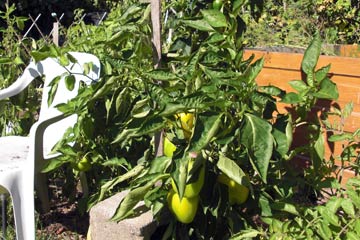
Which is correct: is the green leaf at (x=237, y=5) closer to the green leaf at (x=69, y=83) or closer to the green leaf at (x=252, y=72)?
the green leaf at (x=252, y=72)

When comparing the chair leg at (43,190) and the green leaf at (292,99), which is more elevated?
the green leaf at (292,99)

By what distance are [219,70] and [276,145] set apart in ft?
0.98

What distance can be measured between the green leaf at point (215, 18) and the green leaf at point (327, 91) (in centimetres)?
39

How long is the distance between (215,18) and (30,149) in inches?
44.5

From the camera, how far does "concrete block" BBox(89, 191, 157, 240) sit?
6.82 feet

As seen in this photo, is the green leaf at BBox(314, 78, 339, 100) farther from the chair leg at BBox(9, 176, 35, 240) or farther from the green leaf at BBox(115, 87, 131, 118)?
the chair leg at BBox(9, 176, 35, 240)

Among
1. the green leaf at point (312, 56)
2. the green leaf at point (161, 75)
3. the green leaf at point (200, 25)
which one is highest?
the green leaf at point (200, 25)

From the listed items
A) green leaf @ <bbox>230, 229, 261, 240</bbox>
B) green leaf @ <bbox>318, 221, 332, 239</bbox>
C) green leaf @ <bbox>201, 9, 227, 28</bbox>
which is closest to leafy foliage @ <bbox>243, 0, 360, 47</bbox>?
green leaf @ <bbox>201, 9, 227, 28</bbox>

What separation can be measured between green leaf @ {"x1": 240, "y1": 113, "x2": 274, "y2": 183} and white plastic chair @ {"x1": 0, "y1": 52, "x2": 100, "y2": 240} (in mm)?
1103

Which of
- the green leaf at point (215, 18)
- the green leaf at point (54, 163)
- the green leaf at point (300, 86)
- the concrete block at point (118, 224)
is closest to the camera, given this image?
the green leaf at point (215, 18)

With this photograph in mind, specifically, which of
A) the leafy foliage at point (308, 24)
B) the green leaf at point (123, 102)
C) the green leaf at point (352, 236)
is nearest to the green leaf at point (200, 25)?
the green leaf at point (123, 102)

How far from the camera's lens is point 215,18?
6.09 ft

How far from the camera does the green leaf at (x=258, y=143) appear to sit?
62.7 inches

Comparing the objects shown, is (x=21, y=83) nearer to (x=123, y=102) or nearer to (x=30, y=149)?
(x=30, y=149)
